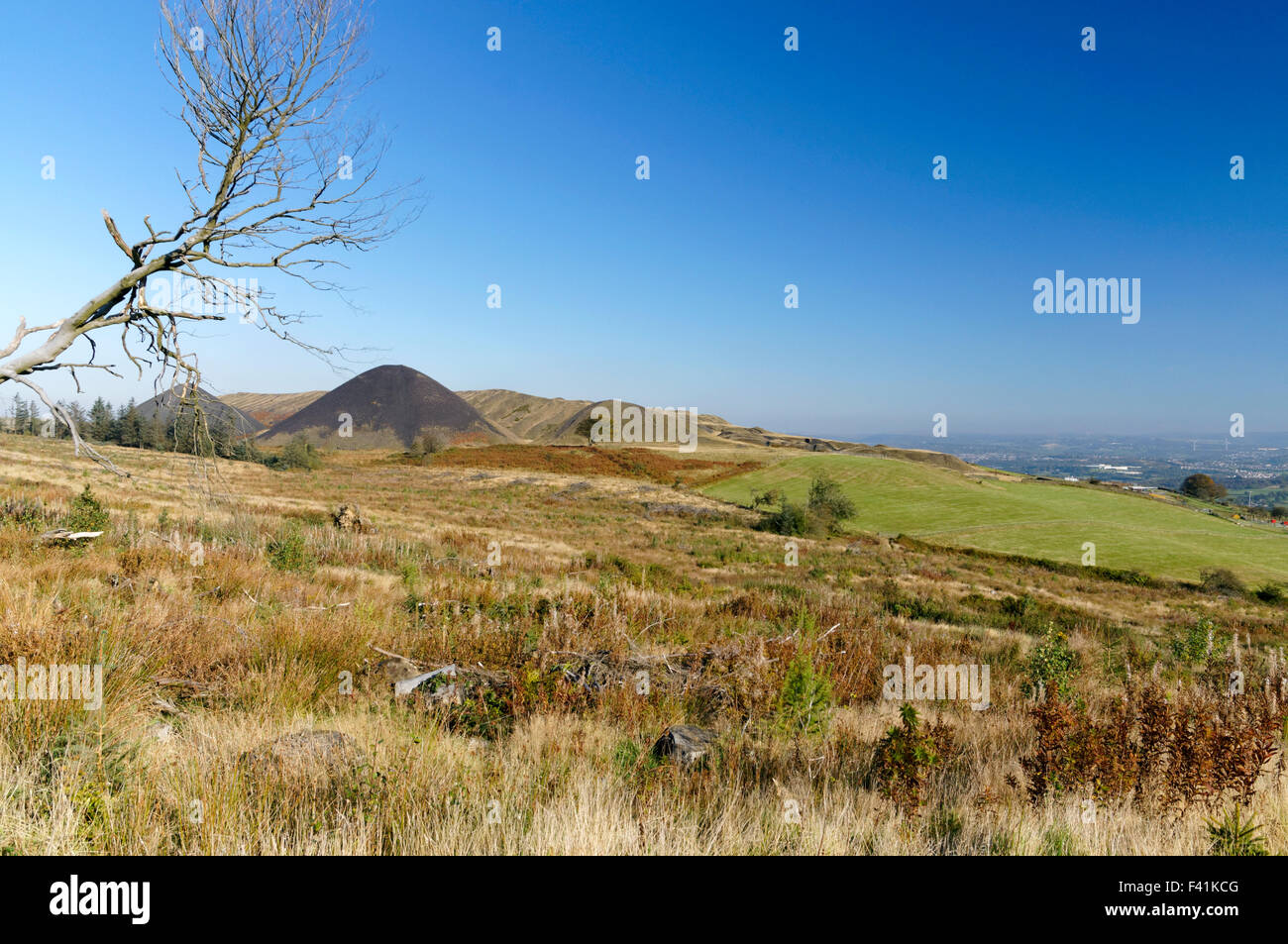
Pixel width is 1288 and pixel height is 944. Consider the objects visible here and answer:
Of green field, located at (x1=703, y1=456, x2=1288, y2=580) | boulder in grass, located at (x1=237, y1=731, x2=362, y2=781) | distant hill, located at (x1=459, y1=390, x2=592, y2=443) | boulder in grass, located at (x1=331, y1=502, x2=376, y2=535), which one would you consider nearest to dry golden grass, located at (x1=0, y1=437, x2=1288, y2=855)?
boulder in grass, located at (x1=237, y1=731, x2=362, y2=781)

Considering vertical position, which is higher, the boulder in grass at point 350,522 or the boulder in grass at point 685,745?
the boulder in grass at point 350,522

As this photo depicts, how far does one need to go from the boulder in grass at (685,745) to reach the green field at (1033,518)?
121 ft

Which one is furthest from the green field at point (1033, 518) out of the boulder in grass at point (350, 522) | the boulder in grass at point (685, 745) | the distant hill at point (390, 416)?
the distant hill at point (390, 416)

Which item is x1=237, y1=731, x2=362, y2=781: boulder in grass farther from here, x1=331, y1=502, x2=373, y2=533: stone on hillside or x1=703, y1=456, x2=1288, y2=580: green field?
x1=703, y1=456, x2=1288, y2=580: green field

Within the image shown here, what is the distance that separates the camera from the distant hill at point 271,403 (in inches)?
4493

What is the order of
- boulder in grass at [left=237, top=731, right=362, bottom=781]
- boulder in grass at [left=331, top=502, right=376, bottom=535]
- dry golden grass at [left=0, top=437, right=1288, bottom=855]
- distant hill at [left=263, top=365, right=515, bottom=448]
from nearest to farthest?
1. dry golden grass at [left=0, top=437, right=1288, bottom=855]
2. boulder in grass at [left=237, top=731, right=362, bottom=781]
3. boulder in grass at [left=331, top=502, right=376, bottom=535]
4. distant hill at [left=263, top=365, right=515, bottom=448]

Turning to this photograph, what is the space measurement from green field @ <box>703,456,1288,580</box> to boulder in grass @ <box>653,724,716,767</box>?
121ft

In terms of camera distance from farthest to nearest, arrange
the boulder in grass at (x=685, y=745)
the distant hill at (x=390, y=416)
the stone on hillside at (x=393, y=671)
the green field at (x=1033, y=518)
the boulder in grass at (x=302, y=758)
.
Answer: the distant hill at (x=390, y=416), the green field at (x=1033, y=518), the stone on hillside at (x=393, y=671), the boulder in grass at (x=685, y=745), the boulder in grass at (x=302, y=758)

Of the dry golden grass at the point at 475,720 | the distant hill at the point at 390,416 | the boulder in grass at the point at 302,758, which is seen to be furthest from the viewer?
the distant hill at the point at 390,416

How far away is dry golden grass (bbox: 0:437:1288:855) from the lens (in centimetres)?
281

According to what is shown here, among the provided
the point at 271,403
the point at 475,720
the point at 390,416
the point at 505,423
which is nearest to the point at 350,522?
the point at 475,720

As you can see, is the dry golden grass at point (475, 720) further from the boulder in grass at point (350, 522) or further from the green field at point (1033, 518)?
the green field at point (1033, 518)

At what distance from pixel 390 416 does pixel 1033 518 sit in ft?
246

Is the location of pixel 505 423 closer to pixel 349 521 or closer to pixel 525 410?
pixel 525 410
